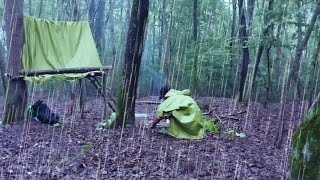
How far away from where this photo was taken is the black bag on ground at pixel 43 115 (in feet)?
35.3

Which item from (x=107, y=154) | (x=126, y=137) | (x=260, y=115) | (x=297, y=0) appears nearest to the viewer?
(x=107, y=154)

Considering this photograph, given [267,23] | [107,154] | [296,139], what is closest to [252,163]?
[107,154]

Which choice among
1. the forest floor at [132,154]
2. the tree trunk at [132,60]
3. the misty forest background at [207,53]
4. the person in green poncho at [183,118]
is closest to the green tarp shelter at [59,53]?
the forest floor at [132,154]

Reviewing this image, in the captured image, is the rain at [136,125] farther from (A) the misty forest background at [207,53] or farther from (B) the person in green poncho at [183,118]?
(A) the misty forest background at [207,53]

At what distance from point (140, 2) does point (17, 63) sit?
14.6ft

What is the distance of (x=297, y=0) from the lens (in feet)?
35.2

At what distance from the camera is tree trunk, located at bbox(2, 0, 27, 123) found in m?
11.0

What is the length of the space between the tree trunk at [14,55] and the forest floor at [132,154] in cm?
61

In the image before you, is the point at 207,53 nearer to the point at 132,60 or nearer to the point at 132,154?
the point at 132,60

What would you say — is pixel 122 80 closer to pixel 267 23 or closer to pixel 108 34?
pixel 267 23

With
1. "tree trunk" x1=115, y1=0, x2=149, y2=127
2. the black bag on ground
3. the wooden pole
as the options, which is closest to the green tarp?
the wooden pole

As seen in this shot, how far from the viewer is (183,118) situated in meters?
9.19

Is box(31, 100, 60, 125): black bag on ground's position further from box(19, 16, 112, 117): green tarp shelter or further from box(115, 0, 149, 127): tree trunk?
box(115, 0, 149, 127): tree trunk

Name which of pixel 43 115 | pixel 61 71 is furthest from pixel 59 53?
pixel 43 115
